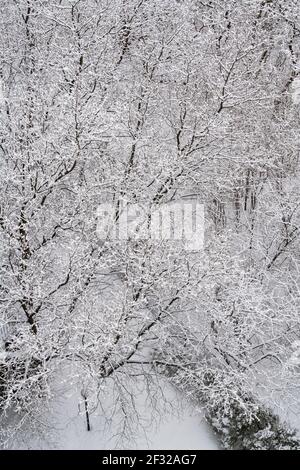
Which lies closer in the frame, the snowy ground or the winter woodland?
the winter woodland

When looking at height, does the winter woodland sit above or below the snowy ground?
above

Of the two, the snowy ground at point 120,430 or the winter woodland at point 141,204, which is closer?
the winter woodland at point 141,204

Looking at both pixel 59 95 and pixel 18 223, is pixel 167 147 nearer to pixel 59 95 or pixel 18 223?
pixel 59 95

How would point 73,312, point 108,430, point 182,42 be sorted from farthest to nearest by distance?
point 182,42 → point 108,430 → point 73,312

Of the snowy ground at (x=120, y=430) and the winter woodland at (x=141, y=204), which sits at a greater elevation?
the winter woodland at (x=141, y=204)

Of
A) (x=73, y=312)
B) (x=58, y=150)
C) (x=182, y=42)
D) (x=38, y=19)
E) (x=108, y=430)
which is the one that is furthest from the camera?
(x=38, y=19)

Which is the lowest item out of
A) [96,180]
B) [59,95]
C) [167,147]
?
[96,180]

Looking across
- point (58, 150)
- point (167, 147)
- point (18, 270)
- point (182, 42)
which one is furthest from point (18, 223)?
point (182, 42)

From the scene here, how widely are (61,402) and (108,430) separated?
1.40 metres

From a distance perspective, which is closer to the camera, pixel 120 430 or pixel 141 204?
pixel 141 204

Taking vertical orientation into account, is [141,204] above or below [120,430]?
above

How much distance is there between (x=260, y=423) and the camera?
1055 cm

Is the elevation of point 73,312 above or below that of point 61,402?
above

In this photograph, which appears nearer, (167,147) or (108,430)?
(108,430)
